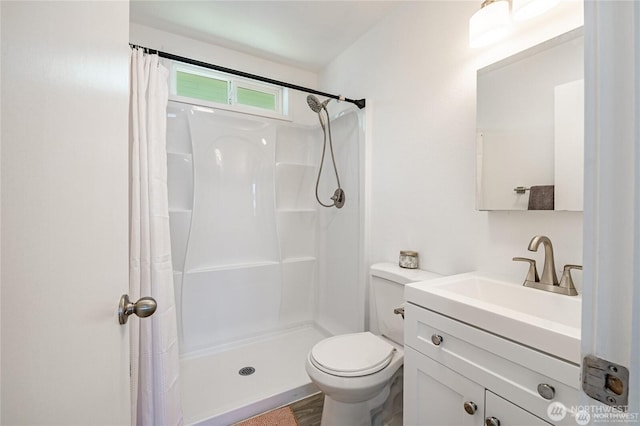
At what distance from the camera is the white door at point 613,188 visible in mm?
338

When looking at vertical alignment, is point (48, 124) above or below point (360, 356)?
above

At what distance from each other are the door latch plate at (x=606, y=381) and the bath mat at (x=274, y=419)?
1.56 metres

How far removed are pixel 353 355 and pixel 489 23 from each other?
164cm

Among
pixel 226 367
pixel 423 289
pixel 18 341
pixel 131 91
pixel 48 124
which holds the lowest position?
pixel 226 367

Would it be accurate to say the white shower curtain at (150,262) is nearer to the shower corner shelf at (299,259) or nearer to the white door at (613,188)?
the shower corner shelf at (299,259)

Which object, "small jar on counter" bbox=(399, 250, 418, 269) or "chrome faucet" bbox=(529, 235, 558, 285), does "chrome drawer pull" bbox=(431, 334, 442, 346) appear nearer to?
"chrome faucet" bbox=(529, 235, 558, 285)

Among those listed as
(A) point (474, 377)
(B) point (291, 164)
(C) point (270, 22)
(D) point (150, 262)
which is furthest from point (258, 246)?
(A) point (474, 377)

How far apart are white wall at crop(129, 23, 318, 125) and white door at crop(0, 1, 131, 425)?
1.85m

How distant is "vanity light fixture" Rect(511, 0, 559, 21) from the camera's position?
1045 millimetres

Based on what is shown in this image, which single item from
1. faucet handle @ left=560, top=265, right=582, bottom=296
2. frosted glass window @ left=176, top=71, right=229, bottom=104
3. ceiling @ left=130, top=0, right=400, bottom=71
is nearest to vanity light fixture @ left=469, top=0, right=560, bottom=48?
ceiling @ left=130, top=0, right=400, bottom=71

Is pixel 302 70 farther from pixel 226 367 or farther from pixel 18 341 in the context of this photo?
pixel 18 341

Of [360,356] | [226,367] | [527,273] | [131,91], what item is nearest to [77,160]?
[131,91]

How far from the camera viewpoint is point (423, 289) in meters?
1.05

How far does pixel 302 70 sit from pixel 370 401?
269cm
